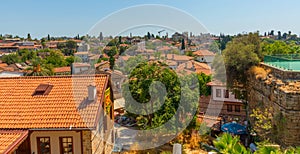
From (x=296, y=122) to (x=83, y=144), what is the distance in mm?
9148

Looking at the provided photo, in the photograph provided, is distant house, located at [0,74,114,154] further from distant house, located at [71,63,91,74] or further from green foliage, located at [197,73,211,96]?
green foliage, located at [197,73,211,96]

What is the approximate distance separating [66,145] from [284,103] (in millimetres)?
9461

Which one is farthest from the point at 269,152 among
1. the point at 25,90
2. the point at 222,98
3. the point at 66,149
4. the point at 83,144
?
the point at 222,98

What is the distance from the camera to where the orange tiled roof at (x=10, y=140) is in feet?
25.6

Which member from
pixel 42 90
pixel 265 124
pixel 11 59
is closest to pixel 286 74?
pixel 265 124

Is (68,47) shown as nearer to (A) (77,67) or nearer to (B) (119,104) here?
(A) (77,67)

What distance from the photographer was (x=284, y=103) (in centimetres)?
1182

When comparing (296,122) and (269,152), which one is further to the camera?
(296,122)

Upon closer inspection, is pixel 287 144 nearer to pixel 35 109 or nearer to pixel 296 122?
pixel 296 122

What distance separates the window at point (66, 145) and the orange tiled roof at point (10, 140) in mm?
Result: 1307

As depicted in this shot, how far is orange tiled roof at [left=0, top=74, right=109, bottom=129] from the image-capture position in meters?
9.50

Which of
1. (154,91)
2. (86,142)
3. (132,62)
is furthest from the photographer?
(132,62)

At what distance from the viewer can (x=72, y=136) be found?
31.7 ft

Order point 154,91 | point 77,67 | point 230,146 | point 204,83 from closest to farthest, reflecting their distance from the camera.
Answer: point 230,146 < point 154,91 < point 204,83 < point 77,67
